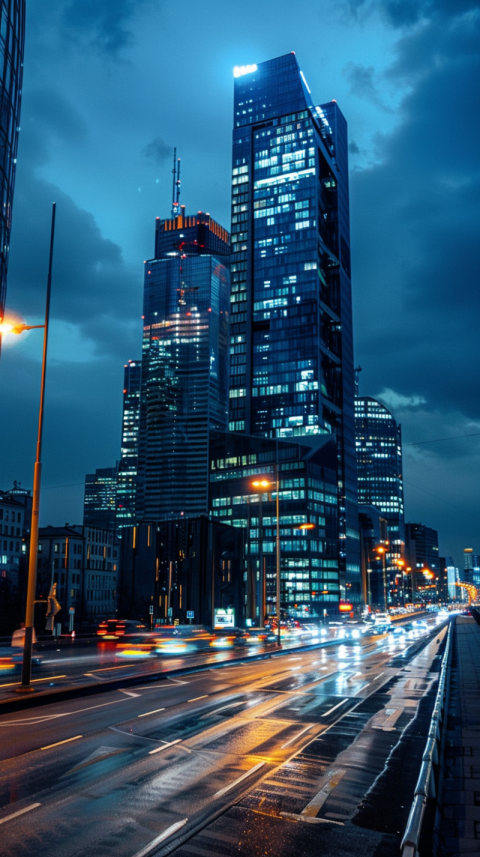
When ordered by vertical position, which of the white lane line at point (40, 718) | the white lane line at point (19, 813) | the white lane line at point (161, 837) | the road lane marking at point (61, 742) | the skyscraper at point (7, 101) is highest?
the skyscraper at point (7, 101)

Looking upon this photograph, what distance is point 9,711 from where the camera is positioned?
18438 mm

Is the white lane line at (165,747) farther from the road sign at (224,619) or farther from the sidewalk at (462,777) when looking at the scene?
the road sign at (224,619)

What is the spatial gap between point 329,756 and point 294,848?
535cm

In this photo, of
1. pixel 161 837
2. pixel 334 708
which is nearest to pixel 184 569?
pixel 334 708

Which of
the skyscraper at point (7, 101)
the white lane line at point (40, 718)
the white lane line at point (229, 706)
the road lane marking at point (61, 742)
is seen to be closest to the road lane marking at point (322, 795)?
the road lane marking at point (61, 742)

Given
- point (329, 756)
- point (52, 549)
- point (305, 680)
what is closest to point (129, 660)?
point (305, 680)

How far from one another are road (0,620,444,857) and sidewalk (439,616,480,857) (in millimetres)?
1129

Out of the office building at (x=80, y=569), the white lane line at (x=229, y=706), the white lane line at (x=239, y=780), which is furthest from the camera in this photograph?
the office building at (x=80, y=569)

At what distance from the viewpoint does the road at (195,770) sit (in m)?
8.84

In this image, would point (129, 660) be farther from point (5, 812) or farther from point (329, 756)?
point (5, 812)

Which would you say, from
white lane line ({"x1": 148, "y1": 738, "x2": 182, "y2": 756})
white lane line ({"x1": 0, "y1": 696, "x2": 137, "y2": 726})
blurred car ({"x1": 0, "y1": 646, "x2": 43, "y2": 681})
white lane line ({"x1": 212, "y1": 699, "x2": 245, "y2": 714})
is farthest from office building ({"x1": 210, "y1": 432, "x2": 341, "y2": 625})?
white lane line ({"x1": 148, "y1": 738, "x2": 182, "y2": 756})

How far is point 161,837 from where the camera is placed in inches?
344

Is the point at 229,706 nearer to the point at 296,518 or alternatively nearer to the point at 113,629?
the point at 113,629

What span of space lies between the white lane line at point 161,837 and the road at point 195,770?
3cm
